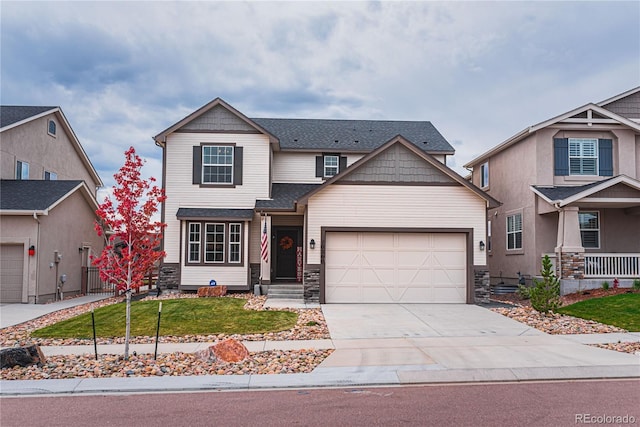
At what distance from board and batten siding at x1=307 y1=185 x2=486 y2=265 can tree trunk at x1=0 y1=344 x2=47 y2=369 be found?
9.36m

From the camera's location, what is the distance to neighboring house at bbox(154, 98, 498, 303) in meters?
17.5

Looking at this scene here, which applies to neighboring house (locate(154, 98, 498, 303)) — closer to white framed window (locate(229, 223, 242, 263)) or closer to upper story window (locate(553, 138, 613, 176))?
white framed window (locate(229, 223, 242, 263))

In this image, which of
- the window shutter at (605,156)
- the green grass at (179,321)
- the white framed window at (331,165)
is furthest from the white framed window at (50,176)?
the window shutter at (605,156)

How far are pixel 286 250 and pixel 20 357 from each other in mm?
12906

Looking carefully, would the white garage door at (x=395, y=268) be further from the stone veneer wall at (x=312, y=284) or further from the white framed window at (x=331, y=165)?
the white framed window at (x=331, y=165)

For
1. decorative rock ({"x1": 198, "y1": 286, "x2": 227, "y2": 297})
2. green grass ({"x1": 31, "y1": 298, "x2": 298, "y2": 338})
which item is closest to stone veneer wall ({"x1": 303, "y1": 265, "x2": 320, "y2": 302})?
green grass ({"x1": 31, "y1": 298, "x2": 298, "y2": 338})

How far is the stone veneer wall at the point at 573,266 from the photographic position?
1805 centimetres

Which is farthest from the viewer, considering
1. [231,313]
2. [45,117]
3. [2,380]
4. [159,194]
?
[45,117]

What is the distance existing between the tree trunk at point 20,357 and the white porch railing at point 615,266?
681 inches

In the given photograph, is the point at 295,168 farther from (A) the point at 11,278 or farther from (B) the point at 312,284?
(A) the point at 11,278

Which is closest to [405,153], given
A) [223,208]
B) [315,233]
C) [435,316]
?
[315,233]

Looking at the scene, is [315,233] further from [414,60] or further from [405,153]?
[414,60]

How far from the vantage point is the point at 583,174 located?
20.5 metres

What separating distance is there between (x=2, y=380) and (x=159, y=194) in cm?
418
